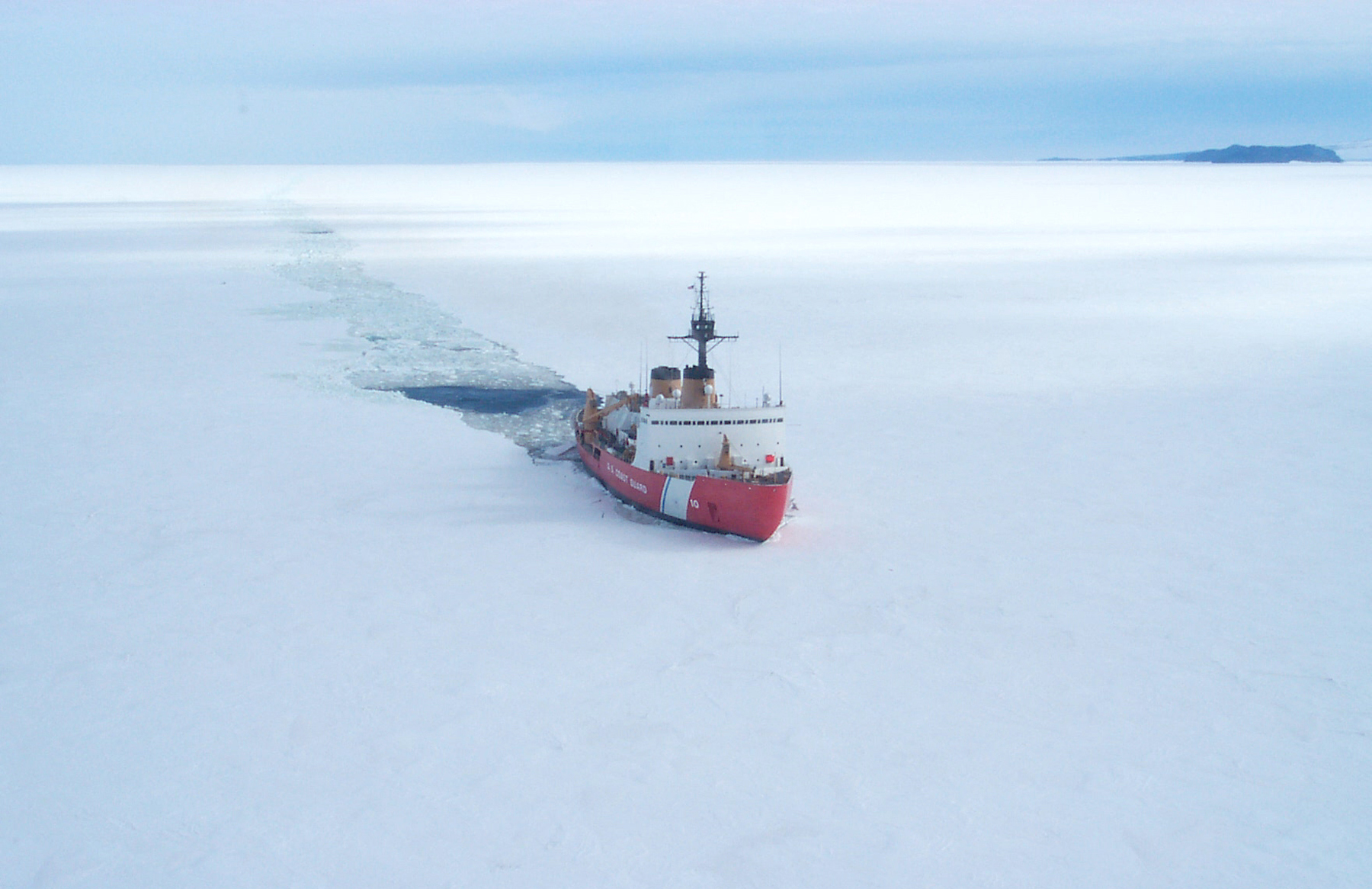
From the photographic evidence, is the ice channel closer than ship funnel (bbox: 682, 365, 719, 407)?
No

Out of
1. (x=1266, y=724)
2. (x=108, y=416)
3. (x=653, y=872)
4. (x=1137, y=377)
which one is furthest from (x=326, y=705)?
(x=1137, y=377)

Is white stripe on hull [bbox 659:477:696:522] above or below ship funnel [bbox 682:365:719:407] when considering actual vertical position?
below

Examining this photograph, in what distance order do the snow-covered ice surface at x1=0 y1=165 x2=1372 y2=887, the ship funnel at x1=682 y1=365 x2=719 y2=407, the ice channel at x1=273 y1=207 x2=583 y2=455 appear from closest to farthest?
the snow-covered ice surface at x1=0 y1=165 x2=1372 y2=887 → the ship funnel at x1=682 y1=365 x2=719 y2=407 → the ice channel at x1=273 y1=207 x2=583 y2=455

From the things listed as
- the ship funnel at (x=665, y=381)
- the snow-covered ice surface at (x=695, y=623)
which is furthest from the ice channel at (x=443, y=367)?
the ship funnel at (x=665, y=381)

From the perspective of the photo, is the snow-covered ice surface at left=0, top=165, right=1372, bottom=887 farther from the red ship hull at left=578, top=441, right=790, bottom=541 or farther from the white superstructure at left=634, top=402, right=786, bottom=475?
the white superstructure at left=634, top=402, right=786, bottom=475

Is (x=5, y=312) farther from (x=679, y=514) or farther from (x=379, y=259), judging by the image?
(x=679, y=514)

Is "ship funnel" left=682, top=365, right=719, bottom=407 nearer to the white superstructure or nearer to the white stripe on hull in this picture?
the white superstructure

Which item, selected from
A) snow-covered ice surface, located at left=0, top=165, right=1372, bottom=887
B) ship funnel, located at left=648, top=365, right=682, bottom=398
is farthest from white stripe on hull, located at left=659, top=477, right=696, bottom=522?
ship funnel, located at left=648, top=365, right=682, bottom=398

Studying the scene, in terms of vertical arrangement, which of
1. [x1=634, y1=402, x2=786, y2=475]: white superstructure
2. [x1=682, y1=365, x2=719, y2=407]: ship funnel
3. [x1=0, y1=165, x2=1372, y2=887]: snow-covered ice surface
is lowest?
[x1=0, y1=165, x2=1372, y2=887]: snow-covered ice surface

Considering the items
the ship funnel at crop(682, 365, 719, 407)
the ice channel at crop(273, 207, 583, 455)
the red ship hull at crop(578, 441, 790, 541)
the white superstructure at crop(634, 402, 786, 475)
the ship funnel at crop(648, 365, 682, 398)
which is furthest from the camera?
the ice channel at crop(273, 207, 583, 455)
